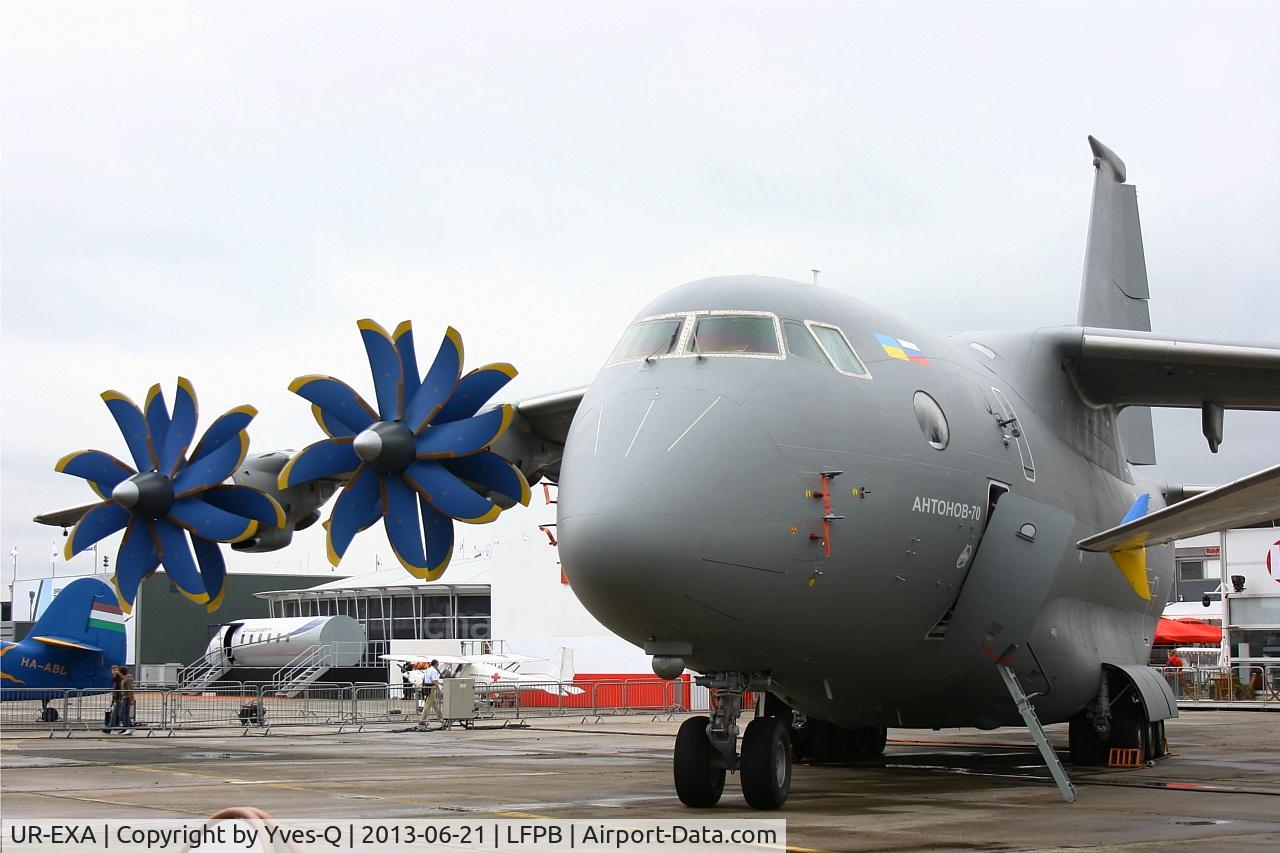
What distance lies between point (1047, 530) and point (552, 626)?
33.6m

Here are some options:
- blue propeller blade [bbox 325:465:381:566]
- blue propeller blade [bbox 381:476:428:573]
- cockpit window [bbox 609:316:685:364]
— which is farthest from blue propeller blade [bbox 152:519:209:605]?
cockpit window [bbox 609:316:685:364]

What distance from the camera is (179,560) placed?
17328 mm

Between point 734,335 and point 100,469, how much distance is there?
11173mm

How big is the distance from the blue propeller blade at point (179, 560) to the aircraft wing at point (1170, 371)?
10.9 meters

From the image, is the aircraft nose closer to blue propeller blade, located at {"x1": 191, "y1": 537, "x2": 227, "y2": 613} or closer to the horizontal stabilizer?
blue propeller blade, located at {"x1": 191, "y1": 537, "x2": 227, "y2": 613}

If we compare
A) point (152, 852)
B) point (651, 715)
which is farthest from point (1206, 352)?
point (651, 715)

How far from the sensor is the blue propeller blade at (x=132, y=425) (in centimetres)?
1777

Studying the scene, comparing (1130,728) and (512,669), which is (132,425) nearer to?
(1130,728)

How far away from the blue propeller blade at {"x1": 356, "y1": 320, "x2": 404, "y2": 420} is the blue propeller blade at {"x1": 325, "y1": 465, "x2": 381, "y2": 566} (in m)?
0.76

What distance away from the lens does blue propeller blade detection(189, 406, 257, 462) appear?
17312 millimetres

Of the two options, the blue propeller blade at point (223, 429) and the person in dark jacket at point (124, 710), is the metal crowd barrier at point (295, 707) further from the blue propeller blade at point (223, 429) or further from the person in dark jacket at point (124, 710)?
the blue propeller blade at point (223, 429)

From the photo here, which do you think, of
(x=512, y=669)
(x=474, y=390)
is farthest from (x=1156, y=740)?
(x=512, y=669)

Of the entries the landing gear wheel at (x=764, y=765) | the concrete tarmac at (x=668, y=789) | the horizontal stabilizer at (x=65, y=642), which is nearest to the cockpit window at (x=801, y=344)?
the landing gear wheel at (x=764, y=765)

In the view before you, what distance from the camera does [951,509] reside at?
33.4 feet
